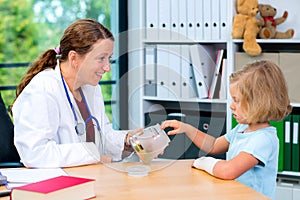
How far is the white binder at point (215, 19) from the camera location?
10.7ft

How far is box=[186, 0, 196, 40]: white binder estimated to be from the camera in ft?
10.9

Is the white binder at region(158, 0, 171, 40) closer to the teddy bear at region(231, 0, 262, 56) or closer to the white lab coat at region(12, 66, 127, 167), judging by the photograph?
the teddy bear at region(231, 0, 262, 56)

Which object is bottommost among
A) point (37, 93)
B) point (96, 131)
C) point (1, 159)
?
point (1, 159)

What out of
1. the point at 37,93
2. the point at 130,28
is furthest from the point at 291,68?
the point at 37,93

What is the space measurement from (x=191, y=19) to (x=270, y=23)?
46cm

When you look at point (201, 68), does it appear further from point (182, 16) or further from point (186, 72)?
point (182, 16)

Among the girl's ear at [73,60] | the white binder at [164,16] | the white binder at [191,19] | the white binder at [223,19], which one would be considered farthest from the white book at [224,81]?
the girl's ear at [73,60]

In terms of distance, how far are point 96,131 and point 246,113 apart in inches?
21.4

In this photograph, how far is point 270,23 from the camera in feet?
10.5

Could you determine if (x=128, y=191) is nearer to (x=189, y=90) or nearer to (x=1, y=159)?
(x=1, y=159)

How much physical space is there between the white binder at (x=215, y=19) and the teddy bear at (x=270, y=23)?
24 centimetres

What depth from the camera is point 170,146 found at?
1.84m

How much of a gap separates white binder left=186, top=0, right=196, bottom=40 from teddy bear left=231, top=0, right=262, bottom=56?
272mm

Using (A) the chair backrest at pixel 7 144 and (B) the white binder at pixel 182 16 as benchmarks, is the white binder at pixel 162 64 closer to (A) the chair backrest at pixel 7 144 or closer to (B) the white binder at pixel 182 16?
(B) the white binder at pixel 182 16
